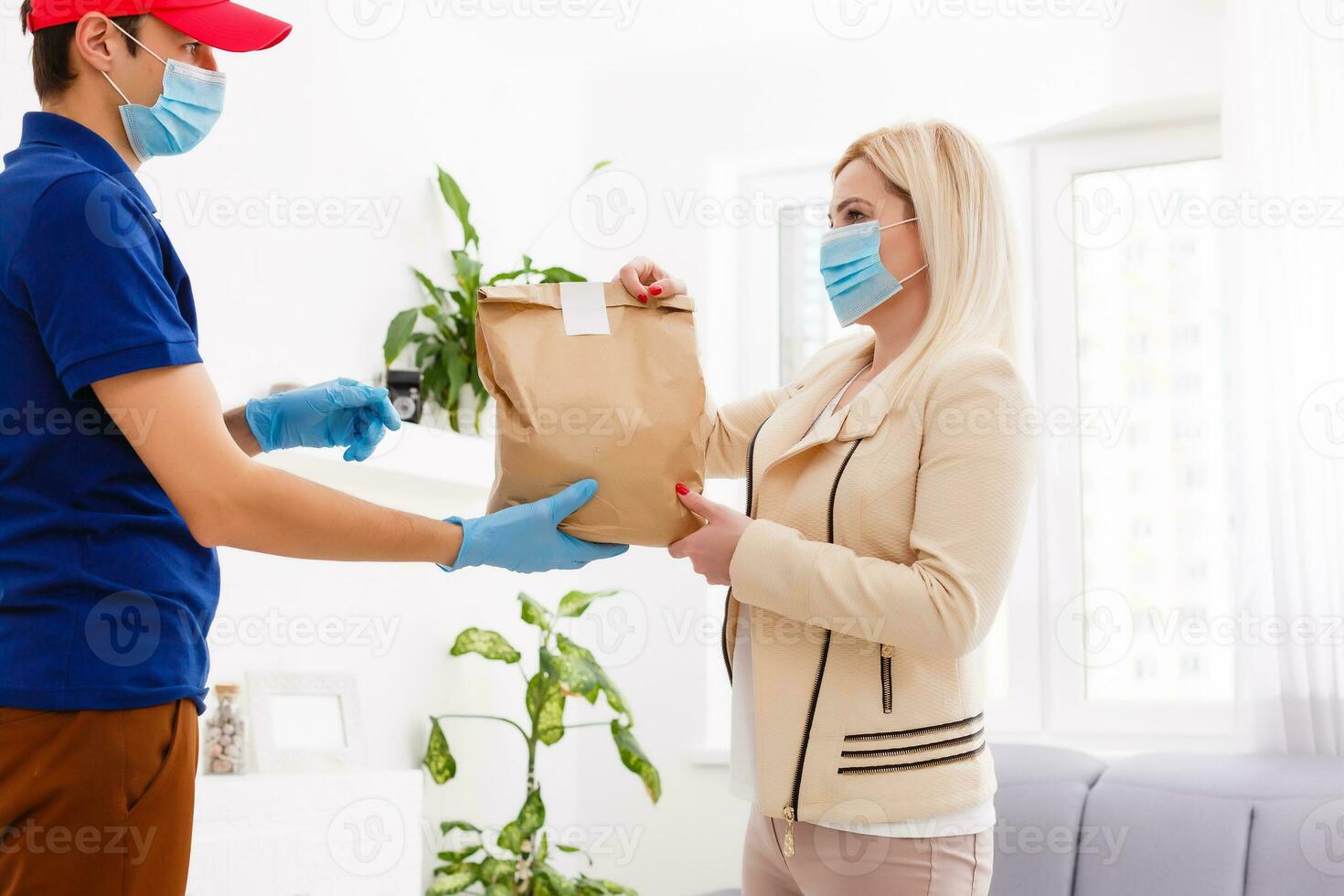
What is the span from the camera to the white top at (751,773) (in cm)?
129

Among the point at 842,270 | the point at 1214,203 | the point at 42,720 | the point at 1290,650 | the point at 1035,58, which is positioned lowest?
the point at 1290,650

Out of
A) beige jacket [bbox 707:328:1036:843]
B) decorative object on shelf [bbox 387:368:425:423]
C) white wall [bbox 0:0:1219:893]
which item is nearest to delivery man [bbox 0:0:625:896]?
beige jacket [bbox 707:328:1036:843]

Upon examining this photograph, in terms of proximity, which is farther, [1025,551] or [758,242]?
[758,242]

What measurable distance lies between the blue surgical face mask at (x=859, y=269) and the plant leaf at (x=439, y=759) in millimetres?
1634

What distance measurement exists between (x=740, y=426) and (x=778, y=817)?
0.61 metres

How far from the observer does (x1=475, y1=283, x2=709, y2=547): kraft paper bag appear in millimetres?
1315

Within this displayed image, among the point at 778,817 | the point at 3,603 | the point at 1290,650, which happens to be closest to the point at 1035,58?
the point at 1290,650

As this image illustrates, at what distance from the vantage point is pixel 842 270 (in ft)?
5.11

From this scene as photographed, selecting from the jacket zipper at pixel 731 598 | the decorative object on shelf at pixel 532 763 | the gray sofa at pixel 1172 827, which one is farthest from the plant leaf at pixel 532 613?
the jacket zipper at pixel 731 598

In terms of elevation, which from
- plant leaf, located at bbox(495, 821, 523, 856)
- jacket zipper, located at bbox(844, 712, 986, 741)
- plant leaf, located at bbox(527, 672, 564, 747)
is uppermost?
jacket zipper, located at bbox(844, 712, 986, 741)

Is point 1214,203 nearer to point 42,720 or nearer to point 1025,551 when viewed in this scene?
point 1025,551

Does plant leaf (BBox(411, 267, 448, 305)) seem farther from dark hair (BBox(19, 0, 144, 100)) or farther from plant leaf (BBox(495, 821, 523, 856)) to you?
dark hair (BBox(19, 0, 144, 100))

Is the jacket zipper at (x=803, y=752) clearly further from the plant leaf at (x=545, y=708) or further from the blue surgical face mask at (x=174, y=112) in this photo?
the plant leaf at (x=545, y=708)

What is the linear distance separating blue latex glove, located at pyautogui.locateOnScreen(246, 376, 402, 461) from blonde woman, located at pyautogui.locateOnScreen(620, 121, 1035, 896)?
0.38 m
